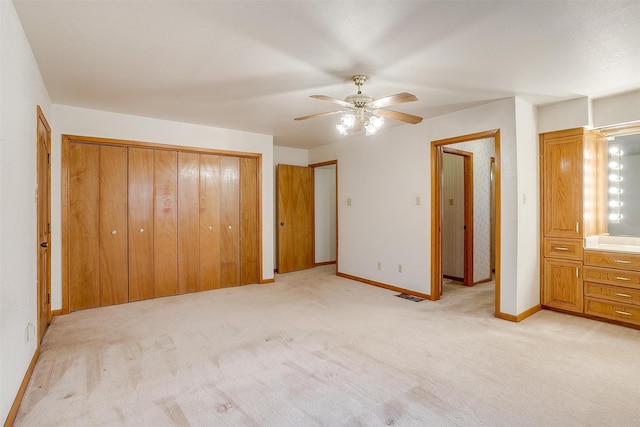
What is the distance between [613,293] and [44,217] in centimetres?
587

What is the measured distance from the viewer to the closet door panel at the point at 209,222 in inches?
185

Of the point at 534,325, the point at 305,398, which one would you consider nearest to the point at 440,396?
the point at 305,398

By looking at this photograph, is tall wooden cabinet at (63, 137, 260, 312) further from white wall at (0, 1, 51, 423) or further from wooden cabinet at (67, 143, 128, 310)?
white wall at (0, 1, 51, 423)

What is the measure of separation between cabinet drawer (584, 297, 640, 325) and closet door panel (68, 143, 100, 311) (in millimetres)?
5588

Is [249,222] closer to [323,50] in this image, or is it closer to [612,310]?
[323,50]

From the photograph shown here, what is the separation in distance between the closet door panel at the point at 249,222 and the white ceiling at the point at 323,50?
1.56 metres

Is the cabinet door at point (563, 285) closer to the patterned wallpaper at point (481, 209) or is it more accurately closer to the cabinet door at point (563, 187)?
the cabinet door at point (563, 187)

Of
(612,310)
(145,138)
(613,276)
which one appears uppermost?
(145,138)

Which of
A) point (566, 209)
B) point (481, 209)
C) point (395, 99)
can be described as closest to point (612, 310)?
point (566, 209)

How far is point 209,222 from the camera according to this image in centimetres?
475

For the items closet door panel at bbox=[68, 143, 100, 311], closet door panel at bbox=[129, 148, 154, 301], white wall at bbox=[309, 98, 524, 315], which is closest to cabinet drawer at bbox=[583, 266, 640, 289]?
white wall at bbox=[309, 98, 524, 315]

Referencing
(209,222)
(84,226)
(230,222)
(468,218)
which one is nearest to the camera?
(84,226)

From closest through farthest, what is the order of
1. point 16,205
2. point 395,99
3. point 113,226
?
point 16,205
point 395,99
point 113,226

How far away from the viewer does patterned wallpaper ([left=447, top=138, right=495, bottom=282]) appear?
5.20m
